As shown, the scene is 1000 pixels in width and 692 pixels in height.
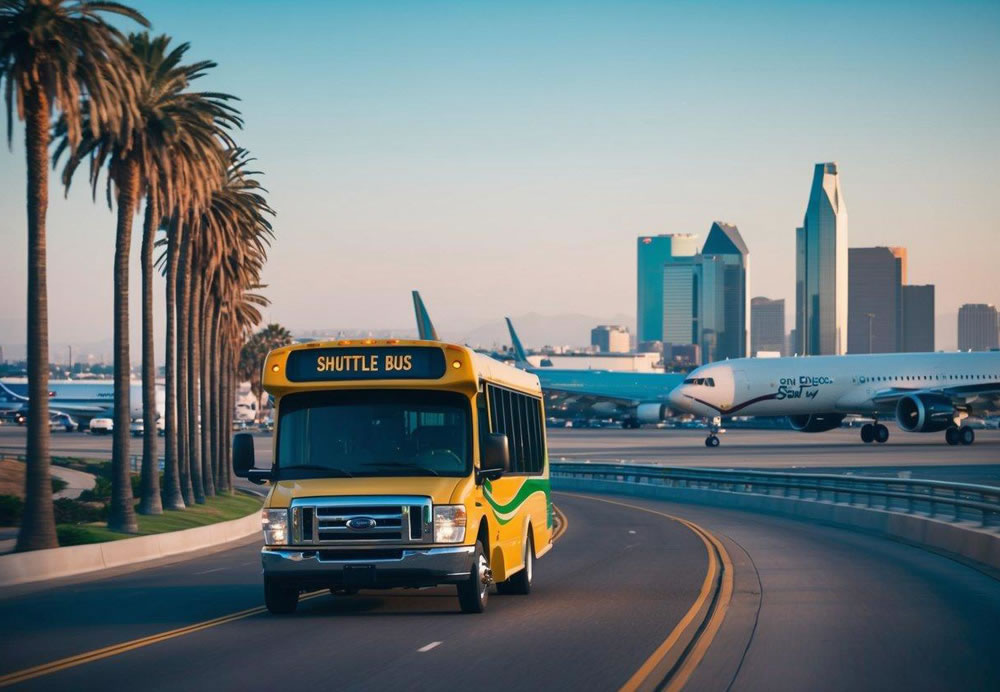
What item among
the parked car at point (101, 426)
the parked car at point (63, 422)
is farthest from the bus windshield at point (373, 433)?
the parked car at point (63, 422)

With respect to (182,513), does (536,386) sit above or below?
above

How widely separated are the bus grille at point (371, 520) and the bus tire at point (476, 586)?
2.51 ft

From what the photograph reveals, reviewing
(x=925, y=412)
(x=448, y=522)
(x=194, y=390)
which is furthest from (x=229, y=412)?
(x=448, y=522)

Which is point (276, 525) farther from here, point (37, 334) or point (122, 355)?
point (122, 355)

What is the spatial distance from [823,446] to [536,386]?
6329 centimetres

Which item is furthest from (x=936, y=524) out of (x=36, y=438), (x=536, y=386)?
(x=36, y=438)

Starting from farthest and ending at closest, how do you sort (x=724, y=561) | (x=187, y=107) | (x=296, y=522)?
(x=187, y=107), (x=724, y=561), (x=296, y=522)

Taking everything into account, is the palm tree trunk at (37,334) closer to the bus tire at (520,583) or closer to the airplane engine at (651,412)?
the bus tire at (520,583)

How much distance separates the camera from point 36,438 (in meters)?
27.7

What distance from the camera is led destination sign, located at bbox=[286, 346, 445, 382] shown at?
15484mm

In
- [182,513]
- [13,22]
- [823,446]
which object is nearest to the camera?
[13,22]

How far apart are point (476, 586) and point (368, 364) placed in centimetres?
278

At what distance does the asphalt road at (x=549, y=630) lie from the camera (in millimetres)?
11359

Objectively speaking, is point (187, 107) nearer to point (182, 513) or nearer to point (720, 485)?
point (182, 513)
